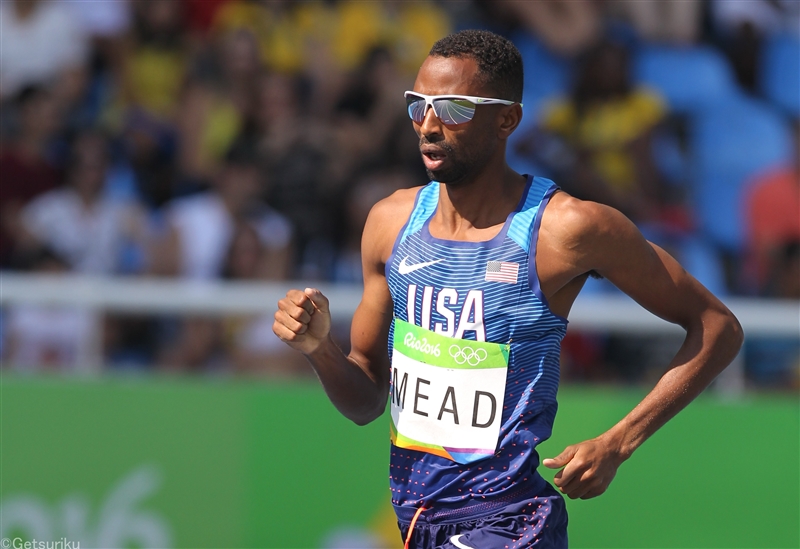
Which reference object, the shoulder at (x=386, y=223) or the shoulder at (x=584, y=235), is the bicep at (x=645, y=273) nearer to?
the shoulder at (x=584, y=235)

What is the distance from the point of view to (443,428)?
3266mm

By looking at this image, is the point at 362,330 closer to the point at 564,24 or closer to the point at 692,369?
the point at 692,369

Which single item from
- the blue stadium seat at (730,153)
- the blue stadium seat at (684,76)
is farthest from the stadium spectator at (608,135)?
the blue stadium seat at (730,153)

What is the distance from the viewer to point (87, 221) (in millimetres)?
7465

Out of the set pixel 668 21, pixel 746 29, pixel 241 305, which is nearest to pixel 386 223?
pixel 241 305

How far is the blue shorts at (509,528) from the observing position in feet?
10.5

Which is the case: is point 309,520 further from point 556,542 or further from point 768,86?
point 768,86

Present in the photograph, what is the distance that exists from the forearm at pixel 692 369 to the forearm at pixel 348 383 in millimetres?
899

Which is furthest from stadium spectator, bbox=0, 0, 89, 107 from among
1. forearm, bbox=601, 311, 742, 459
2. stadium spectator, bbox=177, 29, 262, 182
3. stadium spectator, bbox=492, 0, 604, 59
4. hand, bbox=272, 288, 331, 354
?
forearm, bbox=601, 311, 742, 459

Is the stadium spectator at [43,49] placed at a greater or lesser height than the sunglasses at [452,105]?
lesser

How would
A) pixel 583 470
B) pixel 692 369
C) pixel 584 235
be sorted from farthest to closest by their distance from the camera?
pixel 692 369, pixel 584 235, pixel 583 470

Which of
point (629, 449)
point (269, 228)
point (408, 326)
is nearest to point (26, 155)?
point (269, 228)

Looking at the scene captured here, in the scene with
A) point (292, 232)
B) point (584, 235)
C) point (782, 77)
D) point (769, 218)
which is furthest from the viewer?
point (782, 77)

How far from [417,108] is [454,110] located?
4.8 inches
